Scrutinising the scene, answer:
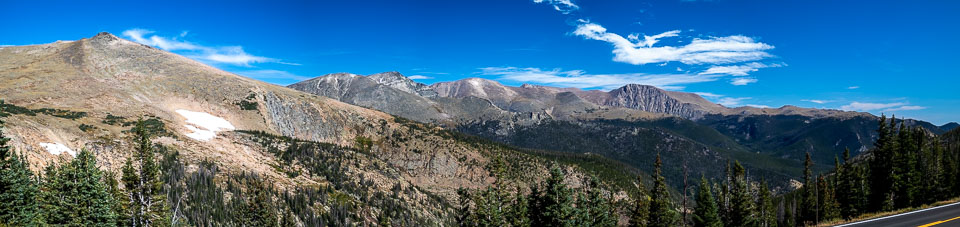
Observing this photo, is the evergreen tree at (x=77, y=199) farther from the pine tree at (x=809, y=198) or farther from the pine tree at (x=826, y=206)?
the pine tree at (x=809, y=198)

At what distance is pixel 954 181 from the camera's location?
6372cm

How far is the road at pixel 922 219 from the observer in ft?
72.5

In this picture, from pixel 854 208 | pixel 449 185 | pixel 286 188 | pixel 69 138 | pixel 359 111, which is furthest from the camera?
pixel 359 111

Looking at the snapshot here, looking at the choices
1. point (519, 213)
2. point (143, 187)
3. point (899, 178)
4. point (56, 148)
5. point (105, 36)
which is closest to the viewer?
point (143, 187)

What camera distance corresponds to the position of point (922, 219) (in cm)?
2336

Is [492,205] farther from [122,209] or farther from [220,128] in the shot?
[220,128]

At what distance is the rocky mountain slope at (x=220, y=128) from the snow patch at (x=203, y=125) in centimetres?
50

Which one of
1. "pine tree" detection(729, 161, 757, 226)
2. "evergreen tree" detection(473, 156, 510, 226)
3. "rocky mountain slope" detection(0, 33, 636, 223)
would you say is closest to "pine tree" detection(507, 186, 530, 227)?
"evergreen tree" detection(473, 156, 510, 226)

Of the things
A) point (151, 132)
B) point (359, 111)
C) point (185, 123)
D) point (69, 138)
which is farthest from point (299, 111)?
point (69, 138)

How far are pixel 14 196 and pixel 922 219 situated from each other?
193ft

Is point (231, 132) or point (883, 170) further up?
point (231, 132)

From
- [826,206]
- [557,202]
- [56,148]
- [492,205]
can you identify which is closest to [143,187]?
[492,205]

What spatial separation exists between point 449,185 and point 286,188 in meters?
76.9

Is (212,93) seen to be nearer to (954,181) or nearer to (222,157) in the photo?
(222,157)
